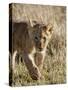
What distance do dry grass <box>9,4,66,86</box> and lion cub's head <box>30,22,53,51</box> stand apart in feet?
0.13

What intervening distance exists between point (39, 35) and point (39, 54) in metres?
0.16

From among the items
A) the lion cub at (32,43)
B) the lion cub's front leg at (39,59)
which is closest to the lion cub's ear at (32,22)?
the lion cub at (32,43)

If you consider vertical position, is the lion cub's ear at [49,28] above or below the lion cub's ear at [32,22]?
below

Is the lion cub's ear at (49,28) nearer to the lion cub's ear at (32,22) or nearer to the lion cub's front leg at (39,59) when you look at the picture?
the lion cub's ear at (32,22)

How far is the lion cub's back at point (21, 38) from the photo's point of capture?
2.51m

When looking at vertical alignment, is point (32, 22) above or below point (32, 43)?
above

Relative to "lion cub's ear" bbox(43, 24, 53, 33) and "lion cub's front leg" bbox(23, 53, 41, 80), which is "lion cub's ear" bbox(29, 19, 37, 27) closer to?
"lion cub's ear" bbox(43, 24, 53, 33)

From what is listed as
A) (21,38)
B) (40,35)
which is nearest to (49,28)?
(40,35)

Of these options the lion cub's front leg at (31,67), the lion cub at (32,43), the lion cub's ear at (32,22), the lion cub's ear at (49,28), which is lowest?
the lion cub's front leg at (31,67)

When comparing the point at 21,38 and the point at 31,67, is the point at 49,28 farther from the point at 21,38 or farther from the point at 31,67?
the point at 31,67

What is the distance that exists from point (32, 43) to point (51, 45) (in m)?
0.17

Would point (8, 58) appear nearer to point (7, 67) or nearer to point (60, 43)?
point (7, 67)

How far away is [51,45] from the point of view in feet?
Answer: 8.55

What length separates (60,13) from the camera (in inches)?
104
